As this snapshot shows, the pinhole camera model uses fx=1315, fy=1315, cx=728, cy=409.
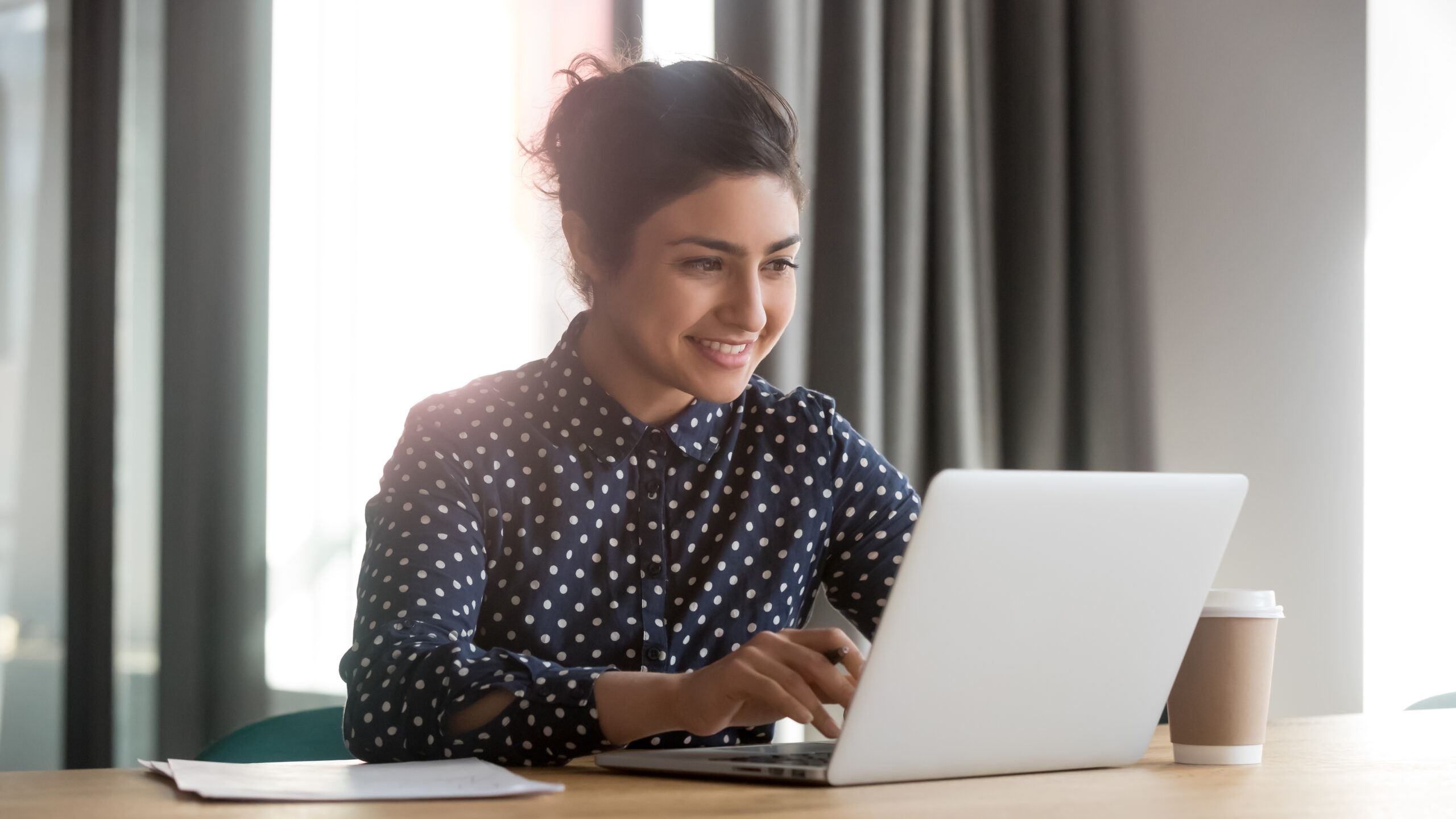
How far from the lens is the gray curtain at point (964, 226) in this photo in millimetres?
2275

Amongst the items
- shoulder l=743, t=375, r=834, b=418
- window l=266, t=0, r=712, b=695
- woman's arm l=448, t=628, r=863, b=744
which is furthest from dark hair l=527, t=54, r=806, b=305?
window l=266, t=0, r=712, b=695

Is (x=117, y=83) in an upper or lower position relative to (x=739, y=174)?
upper

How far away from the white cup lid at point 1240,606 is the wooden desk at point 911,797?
4.2 inches

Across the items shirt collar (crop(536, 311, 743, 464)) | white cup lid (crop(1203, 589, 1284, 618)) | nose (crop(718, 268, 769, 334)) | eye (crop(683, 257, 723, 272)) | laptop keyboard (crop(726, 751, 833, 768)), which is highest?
eye (crop(683, 257, 723, 272))

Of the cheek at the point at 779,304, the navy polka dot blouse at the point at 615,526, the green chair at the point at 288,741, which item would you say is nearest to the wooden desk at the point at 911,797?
the navy polka dot blouse at the point at 615,526

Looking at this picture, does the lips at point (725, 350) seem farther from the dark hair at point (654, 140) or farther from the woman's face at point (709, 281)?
the dark hair at point (654, 140)

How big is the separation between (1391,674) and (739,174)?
136 cm

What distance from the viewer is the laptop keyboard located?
84cm

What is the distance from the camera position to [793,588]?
1.44 metres

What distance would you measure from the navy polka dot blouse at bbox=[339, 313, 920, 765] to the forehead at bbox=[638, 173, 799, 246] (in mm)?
194

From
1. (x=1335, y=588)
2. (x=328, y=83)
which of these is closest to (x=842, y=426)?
(x=1335, y=588)

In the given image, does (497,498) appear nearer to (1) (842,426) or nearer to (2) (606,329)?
(2) (606,329)

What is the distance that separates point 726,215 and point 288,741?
2.32 ft

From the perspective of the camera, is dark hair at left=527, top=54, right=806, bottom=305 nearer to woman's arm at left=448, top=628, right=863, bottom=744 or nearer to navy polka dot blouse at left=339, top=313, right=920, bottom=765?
navy polka dot blouse at left=339, top=313, right=920, bottom=765
